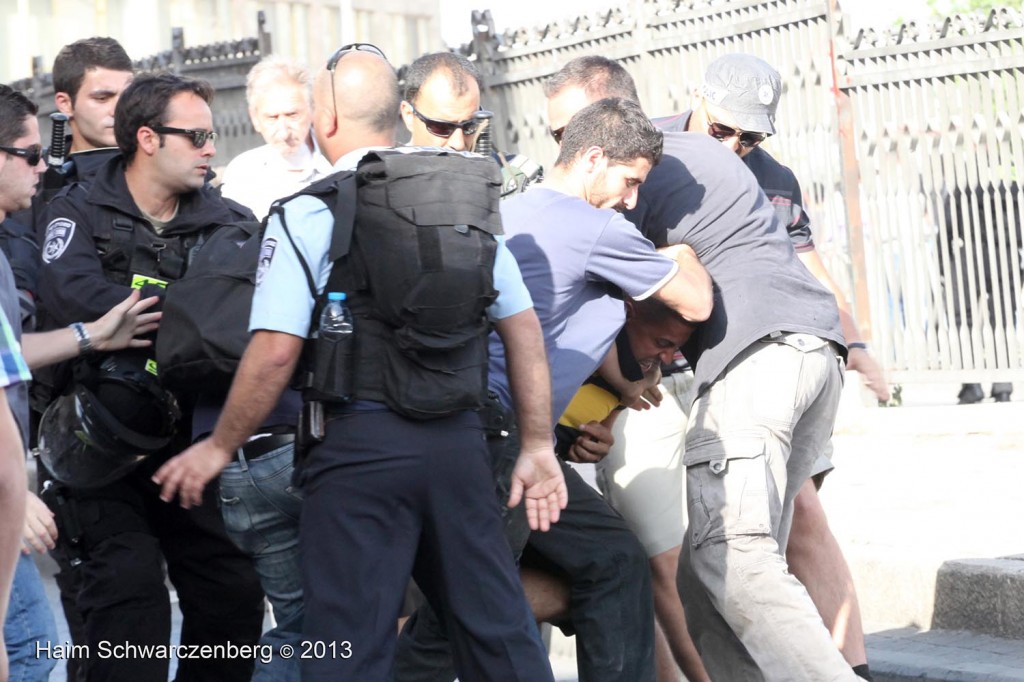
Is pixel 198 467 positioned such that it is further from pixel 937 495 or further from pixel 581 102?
pixel 937 495

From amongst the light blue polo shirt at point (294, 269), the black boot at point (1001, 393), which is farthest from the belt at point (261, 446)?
the black boot at point (1001, 393)

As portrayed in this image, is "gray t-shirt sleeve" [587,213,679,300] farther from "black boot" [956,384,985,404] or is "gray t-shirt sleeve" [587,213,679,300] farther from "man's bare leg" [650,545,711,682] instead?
"black boot" [956,384,985,404]

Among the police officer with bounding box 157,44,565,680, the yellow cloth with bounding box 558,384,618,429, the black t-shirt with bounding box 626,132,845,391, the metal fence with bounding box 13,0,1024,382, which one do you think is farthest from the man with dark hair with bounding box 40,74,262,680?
the metal fence with bounding box 13,0,1024,382

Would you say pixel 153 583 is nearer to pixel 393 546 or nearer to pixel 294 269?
pixel 393 546

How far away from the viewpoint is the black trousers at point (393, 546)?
11.5ft

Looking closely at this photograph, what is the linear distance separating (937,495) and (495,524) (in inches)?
148

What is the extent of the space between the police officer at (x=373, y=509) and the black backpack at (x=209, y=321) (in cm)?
29

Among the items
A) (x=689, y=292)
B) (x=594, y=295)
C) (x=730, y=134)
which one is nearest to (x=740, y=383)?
(x=689, y=292)

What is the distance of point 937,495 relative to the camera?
685 cm

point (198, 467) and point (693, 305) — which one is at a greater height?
point (693, 305)

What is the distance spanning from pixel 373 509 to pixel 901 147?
21.0 ft

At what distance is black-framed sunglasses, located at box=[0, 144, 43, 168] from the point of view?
3.91m

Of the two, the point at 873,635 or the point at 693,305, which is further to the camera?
the point at 873,635

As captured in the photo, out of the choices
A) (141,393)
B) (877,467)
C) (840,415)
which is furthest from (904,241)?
(141,393)
